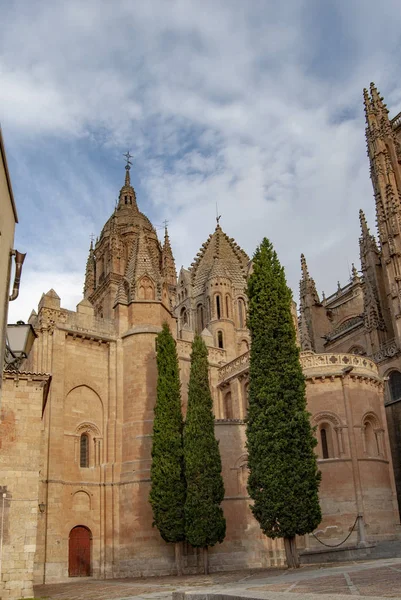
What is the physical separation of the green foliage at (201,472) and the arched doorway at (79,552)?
6.35m

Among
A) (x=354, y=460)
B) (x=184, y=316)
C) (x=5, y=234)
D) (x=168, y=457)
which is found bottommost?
(x=354, y=460)

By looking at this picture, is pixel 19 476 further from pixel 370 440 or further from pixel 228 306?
pixel 228 306

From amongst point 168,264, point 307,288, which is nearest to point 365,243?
point 307,288

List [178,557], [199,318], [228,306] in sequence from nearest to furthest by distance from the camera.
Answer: [178,557], [228,306], [199,318]

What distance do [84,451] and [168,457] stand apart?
5.91 metres

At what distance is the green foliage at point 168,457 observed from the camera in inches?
984

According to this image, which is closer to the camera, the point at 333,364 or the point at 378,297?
the point at 333,364

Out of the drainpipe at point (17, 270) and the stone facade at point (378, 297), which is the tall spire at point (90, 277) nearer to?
the stone facade at point (378, 297)

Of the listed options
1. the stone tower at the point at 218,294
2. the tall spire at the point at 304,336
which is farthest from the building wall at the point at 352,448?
the tall spire at the point at 304,336

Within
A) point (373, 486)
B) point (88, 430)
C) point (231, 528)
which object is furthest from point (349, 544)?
point (88, 430)

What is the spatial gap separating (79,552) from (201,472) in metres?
7.81

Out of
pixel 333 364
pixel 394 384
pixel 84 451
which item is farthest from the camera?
pixel 394 384

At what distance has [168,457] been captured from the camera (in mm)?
25766

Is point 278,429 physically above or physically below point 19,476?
above
